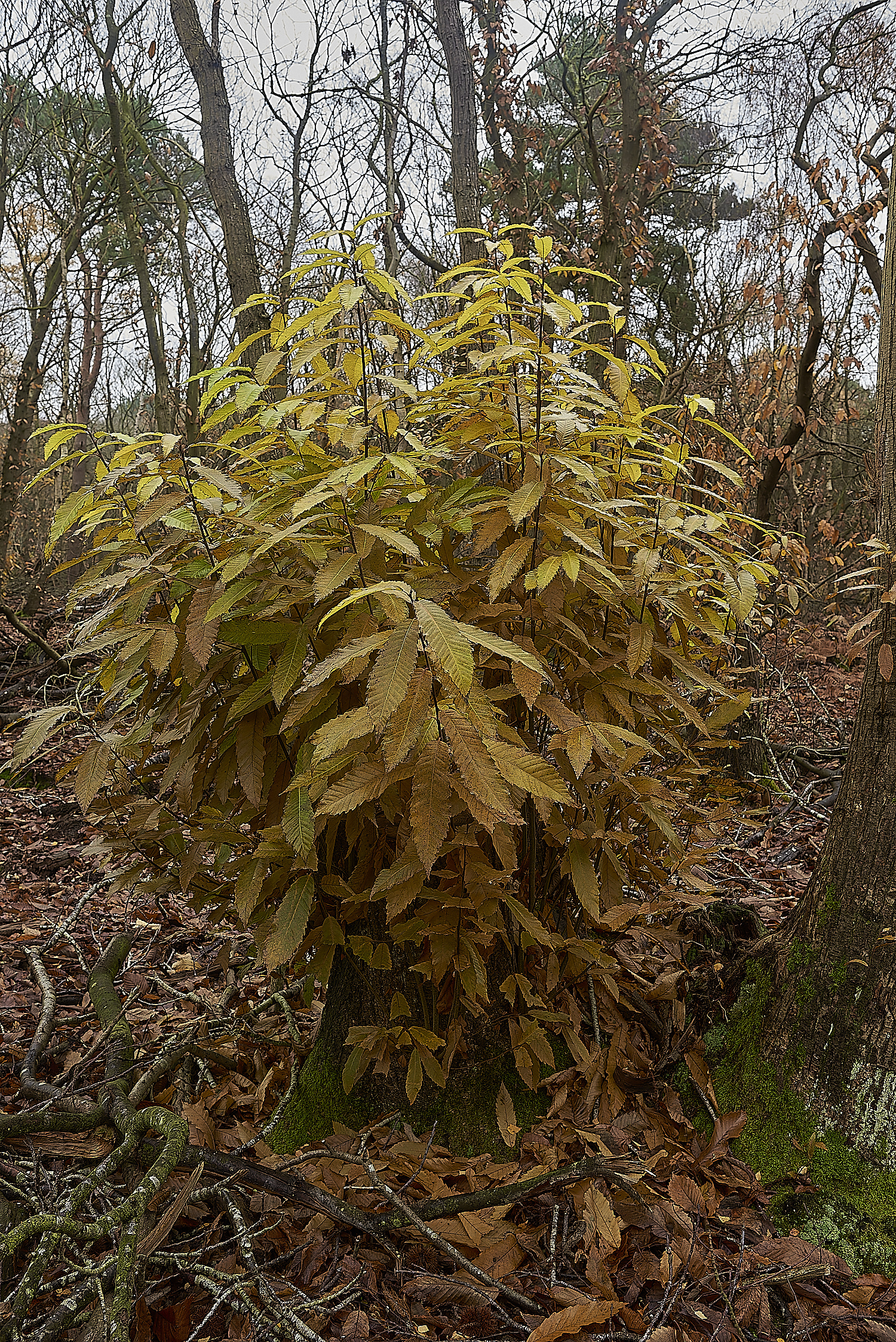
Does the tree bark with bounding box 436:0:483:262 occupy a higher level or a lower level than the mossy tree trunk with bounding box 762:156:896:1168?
higher

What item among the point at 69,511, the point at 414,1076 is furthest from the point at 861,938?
the point at 69,511

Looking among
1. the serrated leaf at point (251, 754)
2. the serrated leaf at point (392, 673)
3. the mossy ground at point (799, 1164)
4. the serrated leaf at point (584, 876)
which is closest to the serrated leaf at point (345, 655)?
the serrated leaf at point (392, 673)

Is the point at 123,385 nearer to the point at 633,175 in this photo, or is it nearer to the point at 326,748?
the point at 633,175

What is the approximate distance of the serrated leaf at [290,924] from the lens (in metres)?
1.47

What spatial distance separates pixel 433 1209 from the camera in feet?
5.23

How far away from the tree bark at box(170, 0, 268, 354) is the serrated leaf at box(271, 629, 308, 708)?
3646mm

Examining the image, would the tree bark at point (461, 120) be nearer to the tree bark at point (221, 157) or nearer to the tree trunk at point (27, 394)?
the tree bark at point (221, 157)

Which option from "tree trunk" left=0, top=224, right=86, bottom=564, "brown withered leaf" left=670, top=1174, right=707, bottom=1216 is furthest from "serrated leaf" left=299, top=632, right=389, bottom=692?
"tree trunk" left=0, top=224, right=86, bottom=564

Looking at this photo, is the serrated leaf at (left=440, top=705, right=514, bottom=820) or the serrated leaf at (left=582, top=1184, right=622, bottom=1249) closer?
the serrated leaf at (left=440, top=705, right=514, bottom=820)

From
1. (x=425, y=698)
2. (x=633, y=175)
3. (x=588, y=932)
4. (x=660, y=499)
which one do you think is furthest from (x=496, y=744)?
(x=633, y=175)

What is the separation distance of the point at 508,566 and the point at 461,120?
14.3ft

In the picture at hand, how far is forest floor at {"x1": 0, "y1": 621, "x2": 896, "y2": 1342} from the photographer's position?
1.45 meters

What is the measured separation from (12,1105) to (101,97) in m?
9.64

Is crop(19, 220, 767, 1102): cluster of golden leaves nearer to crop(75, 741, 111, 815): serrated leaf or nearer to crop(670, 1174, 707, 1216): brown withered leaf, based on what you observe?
crop(75, 741, 111, 815): serrated leaf
